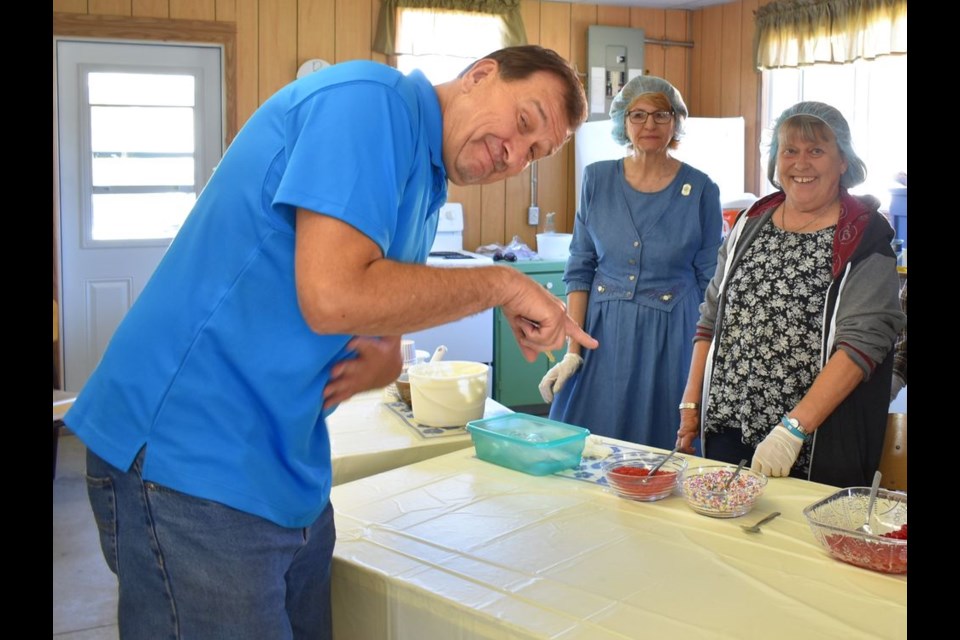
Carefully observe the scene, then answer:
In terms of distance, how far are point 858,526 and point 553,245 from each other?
4.19 m

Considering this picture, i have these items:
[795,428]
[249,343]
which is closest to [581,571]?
[249,343]

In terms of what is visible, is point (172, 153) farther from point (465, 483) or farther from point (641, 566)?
point (641, 566)

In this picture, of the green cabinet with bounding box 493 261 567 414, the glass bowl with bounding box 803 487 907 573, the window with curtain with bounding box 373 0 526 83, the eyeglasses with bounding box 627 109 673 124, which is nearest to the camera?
the glass bowl with bounding box 803 487 907 573

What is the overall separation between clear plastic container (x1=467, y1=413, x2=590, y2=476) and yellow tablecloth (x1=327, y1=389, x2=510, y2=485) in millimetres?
214

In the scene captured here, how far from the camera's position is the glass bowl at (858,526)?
1.32 metres

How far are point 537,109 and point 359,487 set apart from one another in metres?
0.84

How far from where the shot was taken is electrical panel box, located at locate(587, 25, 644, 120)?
5.95m

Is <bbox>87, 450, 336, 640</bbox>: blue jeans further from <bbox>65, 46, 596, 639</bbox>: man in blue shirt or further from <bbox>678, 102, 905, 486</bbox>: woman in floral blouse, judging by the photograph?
<bbox>678, 102, 905, 486</bbox>: woman in floral blouse

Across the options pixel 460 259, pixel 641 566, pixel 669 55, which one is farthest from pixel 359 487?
pixel 669 55

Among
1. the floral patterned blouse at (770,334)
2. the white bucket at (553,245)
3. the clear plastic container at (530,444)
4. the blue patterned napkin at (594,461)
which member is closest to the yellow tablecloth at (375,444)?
the clear plastic container at (530,444)

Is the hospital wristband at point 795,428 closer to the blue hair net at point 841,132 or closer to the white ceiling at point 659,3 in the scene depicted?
the blue hair net at point 841,132

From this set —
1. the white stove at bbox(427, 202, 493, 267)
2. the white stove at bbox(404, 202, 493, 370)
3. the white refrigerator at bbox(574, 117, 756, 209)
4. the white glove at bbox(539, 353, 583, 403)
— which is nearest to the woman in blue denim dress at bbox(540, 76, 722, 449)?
the white glove at bbox(539, 353, 583, 403)

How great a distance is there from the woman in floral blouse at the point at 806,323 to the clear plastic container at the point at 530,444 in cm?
38

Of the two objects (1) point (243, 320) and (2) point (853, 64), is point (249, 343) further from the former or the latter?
(2) point (853, 64)
